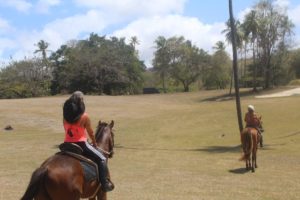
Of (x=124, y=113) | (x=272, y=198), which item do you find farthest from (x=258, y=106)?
(x=272, y=198)

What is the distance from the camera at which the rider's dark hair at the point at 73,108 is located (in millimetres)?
8852

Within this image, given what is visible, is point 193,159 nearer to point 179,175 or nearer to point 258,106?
point 179,175

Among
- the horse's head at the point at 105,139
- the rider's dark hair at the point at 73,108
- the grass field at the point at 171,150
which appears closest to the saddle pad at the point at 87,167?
the rider's dark hair at the point at 73,108

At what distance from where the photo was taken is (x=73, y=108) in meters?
8.85

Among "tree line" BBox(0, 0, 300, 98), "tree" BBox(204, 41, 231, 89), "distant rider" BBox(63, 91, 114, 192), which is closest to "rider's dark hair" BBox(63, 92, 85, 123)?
"distant rider" BBox(63, 91, 114, 192)

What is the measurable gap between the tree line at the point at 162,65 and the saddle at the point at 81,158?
7185 centimetres

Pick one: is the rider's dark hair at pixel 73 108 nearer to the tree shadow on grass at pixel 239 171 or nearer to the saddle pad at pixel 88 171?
the saddle pad at pixel 88 171

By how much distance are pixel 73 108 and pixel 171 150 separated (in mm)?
21381

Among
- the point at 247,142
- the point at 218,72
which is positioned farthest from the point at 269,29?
the point at 247,142

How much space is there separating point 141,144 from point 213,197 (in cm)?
1858

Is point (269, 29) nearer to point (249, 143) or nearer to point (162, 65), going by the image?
point (162, 65)

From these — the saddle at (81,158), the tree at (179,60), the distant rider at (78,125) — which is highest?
the tree at (179,60)

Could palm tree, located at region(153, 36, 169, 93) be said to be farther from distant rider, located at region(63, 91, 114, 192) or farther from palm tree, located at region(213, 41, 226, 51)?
distant rider, located at region(63, 91, 114, 192)

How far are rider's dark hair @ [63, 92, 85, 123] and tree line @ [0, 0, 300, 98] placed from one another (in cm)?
Answer: 7191
